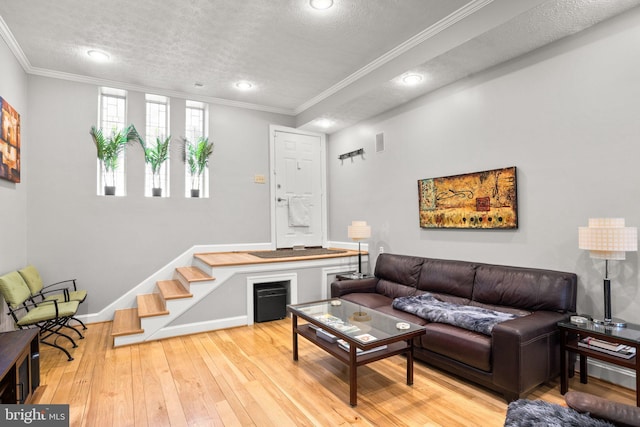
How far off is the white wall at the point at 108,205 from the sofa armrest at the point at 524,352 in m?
4.05

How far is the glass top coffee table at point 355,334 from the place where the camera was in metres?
2.37

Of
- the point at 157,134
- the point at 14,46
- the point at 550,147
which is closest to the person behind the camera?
the point at 550,147

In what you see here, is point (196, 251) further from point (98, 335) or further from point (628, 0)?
point (628, 0)

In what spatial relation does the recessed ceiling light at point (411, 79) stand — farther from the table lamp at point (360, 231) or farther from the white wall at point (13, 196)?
the white wall at point (13, 196)

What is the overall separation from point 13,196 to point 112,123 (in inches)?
60.9

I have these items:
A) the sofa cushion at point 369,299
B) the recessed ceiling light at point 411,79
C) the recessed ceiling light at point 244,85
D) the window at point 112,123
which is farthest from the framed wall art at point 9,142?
the recessed ceiling light at point 411,79

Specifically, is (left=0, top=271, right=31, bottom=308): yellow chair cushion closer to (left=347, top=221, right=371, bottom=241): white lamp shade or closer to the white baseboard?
(left=347, top=221, right=371, bottom=241): white lamp shade

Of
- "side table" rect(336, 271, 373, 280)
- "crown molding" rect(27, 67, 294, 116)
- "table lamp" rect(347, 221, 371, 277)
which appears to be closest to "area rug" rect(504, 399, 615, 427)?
"side table" rect(336, 271, 373, 280)

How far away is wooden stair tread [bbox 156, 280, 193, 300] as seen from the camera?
388 centimetres

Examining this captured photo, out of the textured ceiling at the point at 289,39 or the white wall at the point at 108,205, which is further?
the white wall at the point at 108,205

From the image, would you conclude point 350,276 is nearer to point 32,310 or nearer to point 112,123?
point 32,310

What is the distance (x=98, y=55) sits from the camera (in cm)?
383

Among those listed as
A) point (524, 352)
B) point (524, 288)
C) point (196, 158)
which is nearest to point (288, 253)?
point (196, 158)

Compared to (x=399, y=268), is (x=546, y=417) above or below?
below
